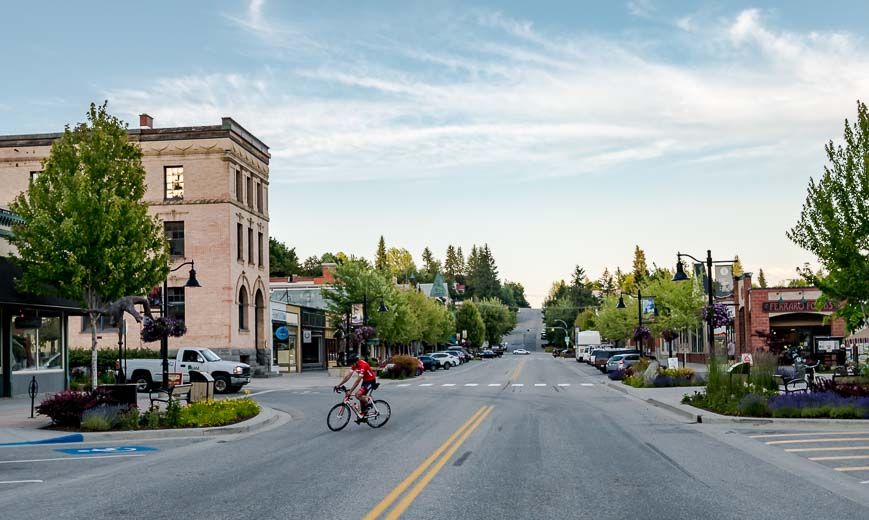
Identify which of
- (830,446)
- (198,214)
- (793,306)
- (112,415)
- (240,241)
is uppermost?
(198,214)

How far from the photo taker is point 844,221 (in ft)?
85.9

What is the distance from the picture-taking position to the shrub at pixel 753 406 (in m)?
22.0

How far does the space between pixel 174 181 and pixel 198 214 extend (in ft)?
8.61

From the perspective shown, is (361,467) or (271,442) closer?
(361,467)

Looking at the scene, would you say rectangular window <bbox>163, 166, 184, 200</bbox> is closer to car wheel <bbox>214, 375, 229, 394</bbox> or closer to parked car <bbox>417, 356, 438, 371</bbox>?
car wheel <bbox>214, 375, 229, 394</bbox>

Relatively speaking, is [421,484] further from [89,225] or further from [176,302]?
[176,302]

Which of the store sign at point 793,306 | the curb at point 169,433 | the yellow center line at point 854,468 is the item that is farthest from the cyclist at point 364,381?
the store sign at point 793,306

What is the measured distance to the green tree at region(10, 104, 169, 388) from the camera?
2875cm

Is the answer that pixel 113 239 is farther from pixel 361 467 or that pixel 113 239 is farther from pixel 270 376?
pixel 270 376

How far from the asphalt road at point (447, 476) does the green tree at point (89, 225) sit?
1080 centimetres

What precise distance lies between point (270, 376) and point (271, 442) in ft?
134

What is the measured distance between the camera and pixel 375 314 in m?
69.6

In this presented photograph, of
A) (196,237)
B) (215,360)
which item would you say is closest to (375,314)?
(196,237)

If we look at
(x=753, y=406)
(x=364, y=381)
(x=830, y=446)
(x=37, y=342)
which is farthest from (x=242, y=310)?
(x=830, y=446)
